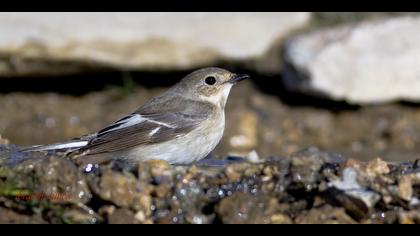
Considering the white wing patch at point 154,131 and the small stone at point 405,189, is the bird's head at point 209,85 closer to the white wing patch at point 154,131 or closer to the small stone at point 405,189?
the white wing patch at point 154,131

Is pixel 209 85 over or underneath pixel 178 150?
over

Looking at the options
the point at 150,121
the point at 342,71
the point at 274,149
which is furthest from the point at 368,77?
the point at 150,121

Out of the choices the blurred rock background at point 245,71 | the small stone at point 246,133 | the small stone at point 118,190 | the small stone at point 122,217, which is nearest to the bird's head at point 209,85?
the blurred rock background at point 245,71

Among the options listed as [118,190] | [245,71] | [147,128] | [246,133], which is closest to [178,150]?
[147,128]

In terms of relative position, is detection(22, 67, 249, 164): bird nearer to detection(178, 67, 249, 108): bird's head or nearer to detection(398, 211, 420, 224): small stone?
detection(178, 67, 249, 108): bird's head

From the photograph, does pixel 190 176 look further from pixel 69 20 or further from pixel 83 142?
pixel 69 20

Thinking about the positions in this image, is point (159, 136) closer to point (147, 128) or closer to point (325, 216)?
point (147, 128)
